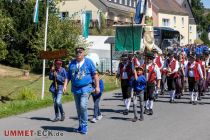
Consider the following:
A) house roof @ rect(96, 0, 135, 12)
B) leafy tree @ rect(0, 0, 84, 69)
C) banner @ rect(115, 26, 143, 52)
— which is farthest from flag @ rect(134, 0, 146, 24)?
house roof @ rect(96, 0, 135, 12)

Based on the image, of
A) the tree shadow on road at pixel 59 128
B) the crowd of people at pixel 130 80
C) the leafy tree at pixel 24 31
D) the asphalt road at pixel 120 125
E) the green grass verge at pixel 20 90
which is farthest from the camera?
the leafy tree at pixel 24 31

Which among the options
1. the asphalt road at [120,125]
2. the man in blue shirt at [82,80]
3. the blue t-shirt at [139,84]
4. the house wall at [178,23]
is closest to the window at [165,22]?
the house wall at [178,23]

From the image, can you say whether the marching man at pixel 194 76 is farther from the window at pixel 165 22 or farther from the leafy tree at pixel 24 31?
the window at pixel 165 22

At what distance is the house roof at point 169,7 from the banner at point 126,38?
4243 cm

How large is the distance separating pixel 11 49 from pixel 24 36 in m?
1.11

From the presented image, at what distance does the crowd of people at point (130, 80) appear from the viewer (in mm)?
10781

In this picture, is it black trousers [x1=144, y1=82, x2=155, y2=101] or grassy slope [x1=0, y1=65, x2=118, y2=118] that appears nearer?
black trousers [x1=144, y1=82, x2=155, y2=101]

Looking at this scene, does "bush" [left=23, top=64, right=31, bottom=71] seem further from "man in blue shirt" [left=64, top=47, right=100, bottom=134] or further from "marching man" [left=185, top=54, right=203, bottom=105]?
"man in blue shirt" [left=64, top=47, right=100, bottom=134]

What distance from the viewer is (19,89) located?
21.2 meters

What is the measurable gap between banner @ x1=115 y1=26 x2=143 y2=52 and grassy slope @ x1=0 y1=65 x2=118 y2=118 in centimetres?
182

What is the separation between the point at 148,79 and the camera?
14.6 m

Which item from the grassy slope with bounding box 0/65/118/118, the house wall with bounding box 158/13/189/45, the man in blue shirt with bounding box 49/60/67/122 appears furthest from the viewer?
the house wall with bounding box 158/13/189/45

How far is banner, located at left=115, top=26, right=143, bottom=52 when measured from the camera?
88.3 ft

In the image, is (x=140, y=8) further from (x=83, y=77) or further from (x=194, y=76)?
(x=83, y=77)
